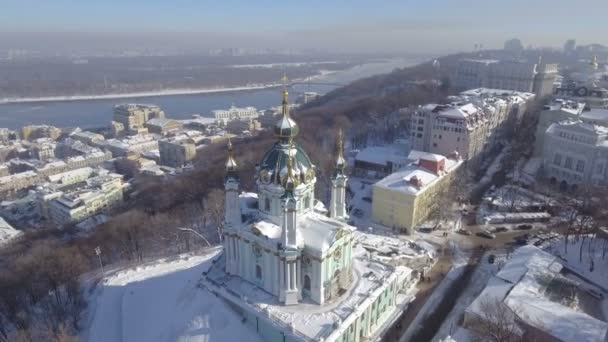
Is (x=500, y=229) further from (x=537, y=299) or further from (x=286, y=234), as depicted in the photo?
(x=286, y=234)

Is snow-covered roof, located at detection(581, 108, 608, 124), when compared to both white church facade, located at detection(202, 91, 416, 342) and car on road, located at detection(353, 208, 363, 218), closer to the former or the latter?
car on road, located at detection(353, 208, 363, 218)

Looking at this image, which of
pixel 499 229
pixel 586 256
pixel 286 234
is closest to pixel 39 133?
pixel 286 234

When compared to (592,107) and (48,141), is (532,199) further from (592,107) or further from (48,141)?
(48,141)

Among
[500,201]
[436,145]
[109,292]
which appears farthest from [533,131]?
[109,292]

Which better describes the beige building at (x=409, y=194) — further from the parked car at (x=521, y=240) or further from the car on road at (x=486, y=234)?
the parked car at (x=521, y=240)

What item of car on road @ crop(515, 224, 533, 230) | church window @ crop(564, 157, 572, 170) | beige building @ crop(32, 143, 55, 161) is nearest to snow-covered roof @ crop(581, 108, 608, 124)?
church window @ crop(564, 157, 572, 170)

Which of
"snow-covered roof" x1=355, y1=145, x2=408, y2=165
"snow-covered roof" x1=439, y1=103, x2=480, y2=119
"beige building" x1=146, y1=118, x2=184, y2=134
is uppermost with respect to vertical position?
"snow-covered roof" x1=439, y1=103, x2=480, y2=119
